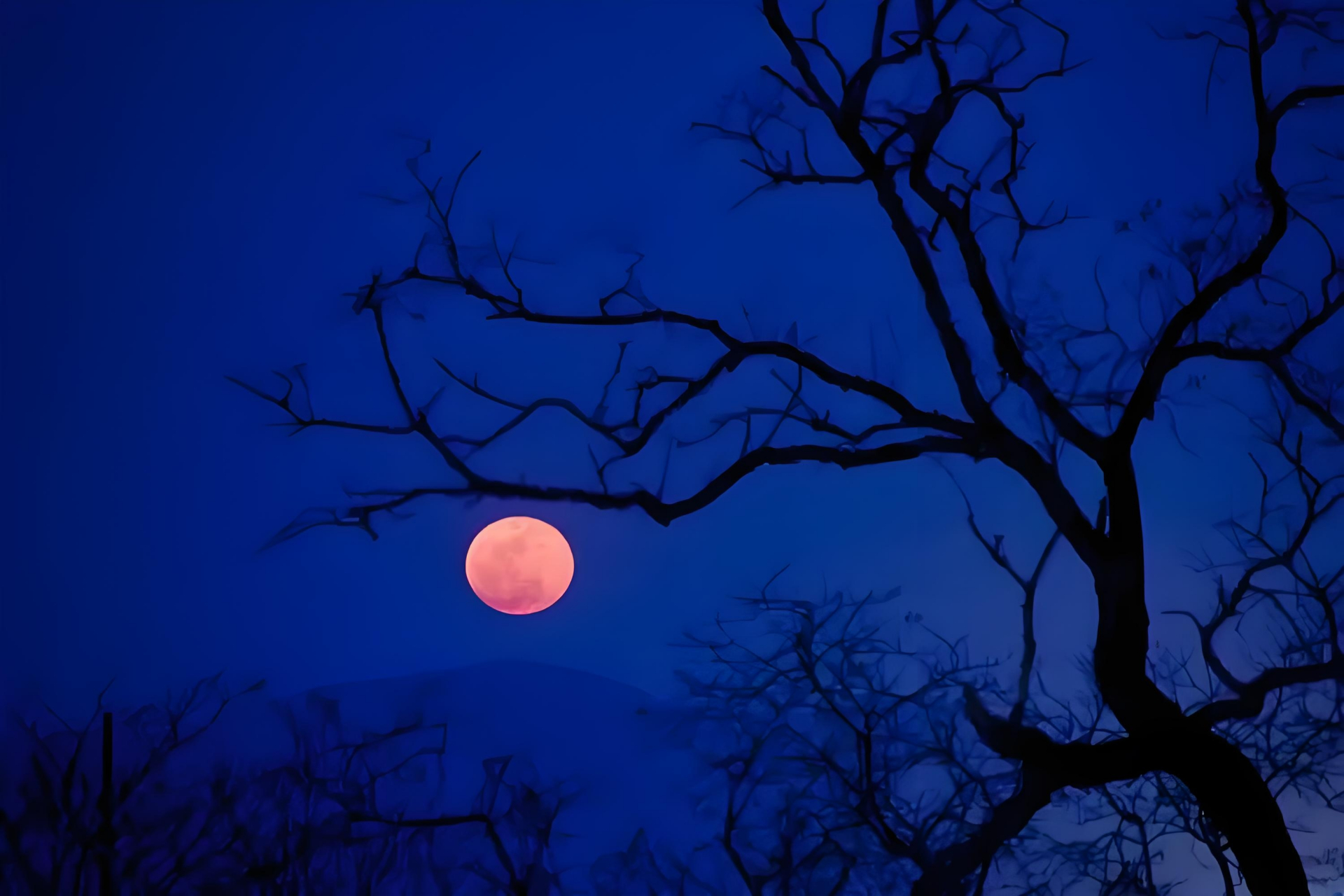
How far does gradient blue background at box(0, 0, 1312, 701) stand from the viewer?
1947 millimetres

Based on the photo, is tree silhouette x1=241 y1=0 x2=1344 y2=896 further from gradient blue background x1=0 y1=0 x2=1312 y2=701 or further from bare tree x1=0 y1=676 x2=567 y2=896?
bare tree x1=0 y1=676 x2=567 y2=896

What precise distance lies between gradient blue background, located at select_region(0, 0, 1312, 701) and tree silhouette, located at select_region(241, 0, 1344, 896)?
1.9 inches

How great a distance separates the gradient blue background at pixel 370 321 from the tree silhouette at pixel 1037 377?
48 mm

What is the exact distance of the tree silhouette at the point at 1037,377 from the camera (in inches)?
80.7

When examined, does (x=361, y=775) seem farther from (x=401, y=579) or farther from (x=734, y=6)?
(x=734, y=6)

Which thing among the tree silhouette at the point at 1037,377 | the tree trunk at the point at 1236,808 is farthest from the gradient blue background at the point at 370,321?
the tree trunk at the point at 1236,808

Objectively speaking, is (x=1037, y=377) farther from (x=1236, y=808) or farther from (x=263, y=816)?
(x=263, y=816)

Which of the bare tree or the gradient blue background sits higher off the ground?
the gradient blue background

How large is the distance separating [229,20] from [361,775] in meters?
1.58

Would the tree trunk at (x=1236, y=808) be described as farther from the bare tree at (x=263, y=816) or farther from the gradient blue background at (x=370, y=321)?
the bare tree at (x=263, y=816)

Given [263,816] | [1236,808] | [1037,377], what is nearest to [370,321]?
[263,816]

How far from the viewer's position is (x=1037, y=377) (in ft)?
6.98

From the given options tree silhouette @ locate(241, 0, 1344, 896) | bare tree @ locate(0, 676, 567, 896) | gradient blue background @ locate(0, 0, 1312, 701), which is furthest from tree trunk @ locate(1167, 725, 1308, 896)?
bare tree @ locate(0, 676, 567, 896)

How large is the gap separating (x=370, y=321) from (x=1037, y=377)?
4.59 ft
